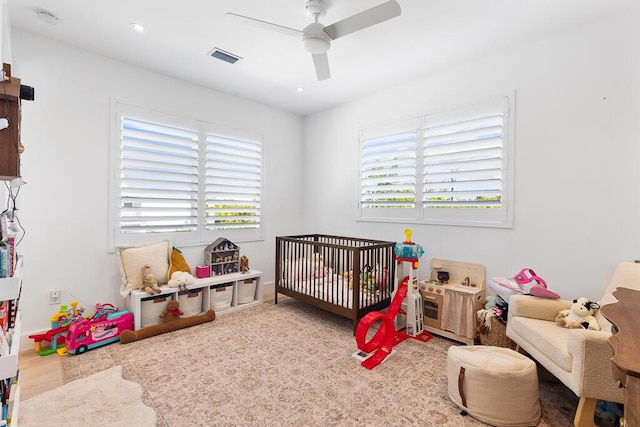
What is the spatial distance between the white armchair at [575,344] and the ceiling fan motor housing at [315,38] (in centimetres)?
232

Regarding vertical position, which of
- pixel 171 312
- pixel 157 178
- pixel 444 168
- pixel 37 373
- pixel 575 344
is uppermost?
pixel 444 168

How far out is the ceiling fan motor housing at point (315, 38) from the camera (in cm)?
208

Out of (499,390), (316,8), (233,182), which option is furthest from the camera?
(233,182)

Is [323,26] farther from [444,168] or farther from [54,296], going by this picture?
Answer: [54,296]

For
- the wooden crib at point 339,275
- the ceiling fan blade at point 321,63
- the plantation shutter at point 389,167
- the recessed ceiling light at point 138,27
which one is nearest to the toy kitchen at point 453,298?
the wooden crib at point 339,275

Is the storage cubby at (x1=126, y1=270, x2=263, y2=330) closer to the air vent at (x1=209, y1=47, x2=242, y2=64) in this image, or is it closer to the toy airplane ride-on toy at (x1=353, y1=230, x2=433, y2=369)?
the toy airplane ride-on toy at (x1=353, y1=230, x2=433, y2=369)

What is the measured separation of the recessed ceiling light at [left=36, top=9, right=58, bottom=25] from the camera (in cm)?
235

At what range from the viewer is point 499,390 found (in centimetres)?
177

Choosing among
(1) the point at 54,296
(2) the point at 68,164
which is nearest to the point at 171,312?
(1) the point at 54,296

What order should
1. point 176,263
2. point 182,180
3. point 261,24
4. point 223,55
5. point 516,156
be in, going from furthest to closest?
point 182,180 → point 176,263 → point 223,55 → point 516,156 → point 261,24

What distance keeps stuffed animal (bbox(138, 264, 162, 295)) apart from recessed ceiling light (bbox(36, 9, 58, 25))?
2.21 meters

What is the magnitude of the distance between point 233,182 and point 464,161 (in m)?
2.80

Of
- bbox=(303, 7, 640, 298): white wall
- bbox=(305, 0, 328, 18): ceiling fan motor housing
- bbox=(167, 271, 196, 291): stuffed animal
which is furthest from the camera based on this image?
bbox=(167, 271, 196, 291): stuffed animal

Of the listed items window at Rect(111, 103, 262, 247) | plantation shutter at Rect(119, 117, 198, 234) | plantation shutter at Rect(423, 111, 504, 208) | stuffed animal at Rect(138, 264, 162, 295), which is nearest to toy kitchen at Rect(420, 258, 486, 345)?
plantation shutter at Rect(423, 111, 504, 208)
